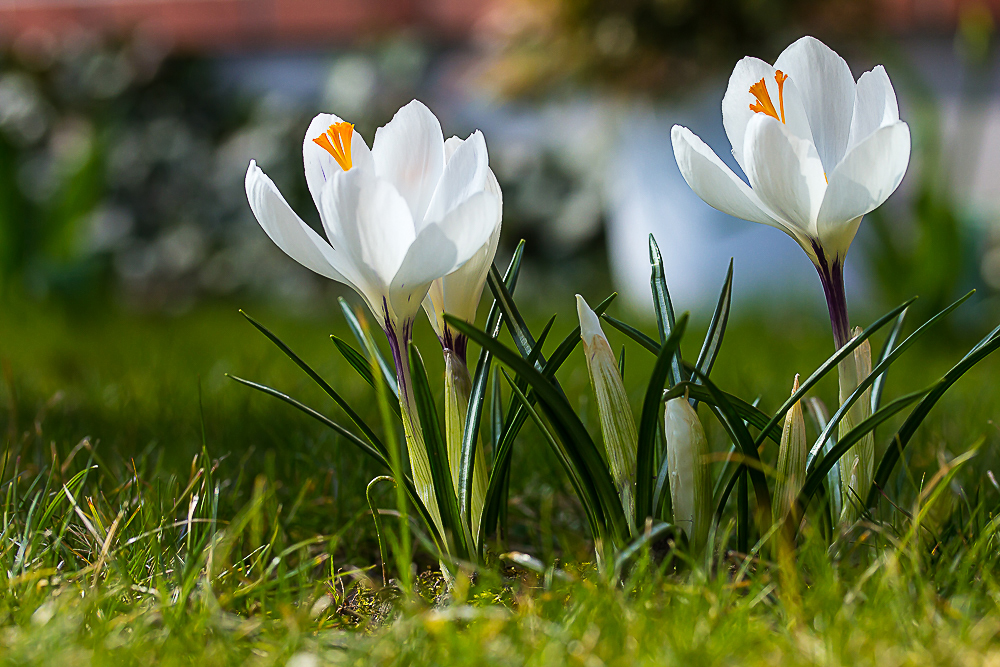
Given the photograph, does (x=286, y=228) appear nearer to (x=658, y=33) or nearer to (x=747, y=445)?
(x=747, y=445)

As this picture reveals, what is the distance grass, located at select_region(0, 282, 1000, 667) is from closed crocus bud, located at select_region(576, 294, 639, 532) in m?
0.08

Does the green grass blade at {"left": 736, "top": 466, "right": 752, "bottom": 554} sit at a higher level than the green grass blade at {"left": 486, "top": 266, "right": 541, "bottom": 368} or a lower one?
lower

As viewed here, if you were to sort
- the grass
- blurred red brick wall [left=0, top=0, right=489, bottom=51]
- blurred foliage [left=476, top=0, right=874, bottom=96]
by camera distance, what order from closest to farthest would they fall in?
the grass, blurred foliage [left=476, top=0, right=874, bottom=96], blurred red brick wall [left=0, top=0, right=489, bottom=51]

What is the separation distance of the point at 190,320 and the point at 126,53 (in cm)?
183

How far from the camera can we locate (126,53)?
13.7 feet

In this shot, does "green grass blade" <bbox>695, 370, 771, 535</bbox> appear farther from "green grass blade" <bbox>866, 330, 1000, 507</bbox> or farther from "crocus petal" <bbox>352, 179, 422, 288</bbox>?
"crocus petal" <bbox>352, 179, 422, 288</bbox>

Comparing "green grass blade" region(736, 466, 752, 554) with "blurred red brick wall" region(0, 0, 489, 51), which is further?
"blurred red brick wall" region(0, 0, 489, 51)

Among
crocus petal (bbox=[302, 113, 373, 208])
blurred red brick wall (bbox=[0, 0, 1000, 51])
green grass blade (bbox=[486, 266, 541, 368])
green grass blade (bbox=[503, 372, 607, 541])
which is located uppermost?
blurred red brick wall (bbox=[0, 0, 1000, 51])

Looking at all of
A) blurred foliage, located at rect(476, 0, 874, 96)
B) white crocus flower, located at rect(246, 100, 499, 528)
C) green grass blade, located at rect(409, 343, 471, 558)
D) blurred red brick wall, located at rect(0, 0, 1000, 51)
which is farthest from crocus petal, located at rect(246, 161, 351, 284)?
blurred red brick wall, located at rect(0, 0, 1000, 51)

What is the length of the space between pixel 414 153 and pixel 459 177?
5 centimetres

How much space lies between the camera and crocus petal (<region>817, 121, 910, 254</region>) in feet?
2.03

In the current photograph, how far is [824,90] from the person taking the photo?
723 millimetres

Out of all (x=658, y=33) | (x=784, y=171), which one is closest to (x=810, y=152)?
(x=784, y=171)

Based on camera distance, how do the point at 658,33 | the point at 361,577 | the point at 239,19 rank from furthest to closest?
the point at 239,19 < the point at 658,33 < the point at 361,577
